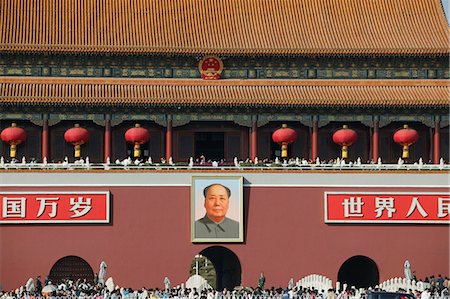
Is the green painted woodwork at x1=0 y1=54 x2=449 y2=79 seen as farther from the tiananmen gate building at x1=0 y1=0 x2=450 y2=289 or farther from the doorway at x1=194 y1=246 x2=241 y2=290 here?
the doorway at x1=194 y1=246 x2=241 y2=290

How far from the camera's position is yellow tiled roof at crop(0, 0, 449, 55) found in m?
54.5

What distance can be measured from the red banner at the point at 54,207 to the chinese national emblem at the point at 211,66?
7716 mm

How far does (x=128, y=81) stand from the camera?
5403 cm

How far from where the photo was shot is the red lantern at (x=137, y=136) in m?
52.6

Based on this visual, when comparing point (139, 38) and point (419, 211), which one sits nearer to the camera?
point (419, 211)

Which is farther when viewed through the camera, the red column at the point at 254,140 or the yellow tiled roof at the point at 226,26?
the yellow tiled roof at the point at 226,26

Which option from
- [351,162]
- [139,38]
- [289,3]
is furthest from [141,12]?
[351,162]

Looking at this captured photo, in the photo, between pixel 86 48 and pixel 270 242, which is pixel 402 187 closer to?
pixel 270 242

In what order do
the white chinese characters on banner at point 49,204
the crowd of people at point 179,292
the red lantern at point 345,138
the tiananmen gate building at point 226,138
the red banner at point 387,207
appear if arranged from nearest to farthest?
1. the crowd of people at point 179,292
2. the white chinese characters on banner at point 49,204
3. the tiananmen gate building at point 226,138
4. the red banner at point 387,207
5. the red lantern at point 345,138

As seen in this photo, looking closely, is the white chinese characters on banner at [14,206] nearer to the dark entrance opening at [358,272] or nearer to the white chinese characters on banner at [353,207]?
the white chinese characters on banner at [353,207]

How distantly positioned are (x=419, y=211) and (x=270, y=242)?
18.3 feet

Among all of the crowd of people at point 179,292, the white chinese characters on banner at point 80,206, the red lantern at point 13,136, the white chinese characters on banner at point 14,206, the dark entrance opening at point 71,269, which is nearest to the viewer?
the crowd of people at point 179,292

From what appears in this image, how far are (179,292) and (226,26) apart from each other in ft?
45.5

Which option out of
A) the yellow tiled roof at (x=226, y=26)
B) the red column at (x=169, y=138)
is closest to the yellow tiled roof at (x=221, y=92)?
the red column at (x=169, y=138)
